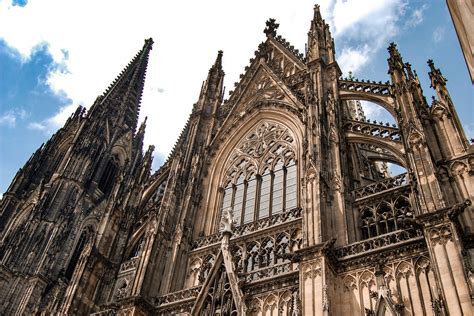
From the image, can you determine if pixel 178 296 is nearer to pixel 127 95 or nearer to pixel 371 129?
pixel 371 129

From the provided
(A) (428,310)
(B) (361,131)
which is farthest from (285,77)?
(A) (428,310)

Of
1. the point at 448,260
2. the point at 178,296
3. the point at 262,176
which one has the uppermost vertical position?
the point at 262,176

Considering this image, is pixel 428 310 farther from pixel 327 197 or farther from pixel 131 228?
pixel 131 228

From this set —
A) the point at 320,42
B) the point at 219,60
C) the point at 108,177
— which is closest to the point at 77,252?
the point at 108,177

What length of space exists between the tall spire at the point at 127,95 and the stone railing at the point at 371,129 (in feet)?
110

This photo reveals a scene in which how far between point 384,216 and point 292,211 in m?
3.45

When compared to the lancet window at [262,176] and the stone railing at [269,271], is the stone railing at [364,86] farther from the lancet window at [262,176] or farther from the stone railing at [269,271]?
the stone railing at [269,271]

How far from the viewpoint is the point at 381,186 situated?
15445 mm

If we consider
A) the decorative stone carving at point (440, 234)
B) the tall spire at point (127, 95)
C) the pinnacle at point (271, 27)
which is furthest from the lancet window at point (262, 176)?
the tall spire at point (127, 95)

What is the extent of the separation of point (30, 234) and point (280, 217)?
2133cm

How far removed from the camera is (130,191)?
22297 millimetres

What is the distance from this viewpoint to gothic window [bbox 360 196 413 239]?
47.0ft

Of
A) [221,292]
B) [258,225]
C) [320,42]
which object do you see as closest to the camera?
[221,292]

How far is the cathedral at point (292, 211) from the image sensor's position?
12.5 meters
